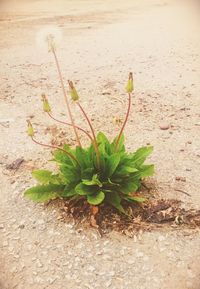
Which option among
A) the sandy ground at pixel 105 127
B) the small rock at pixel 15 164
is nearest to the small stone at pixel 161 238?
the sandy ground at pixel 105 127

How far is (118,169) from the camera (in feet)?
10.1

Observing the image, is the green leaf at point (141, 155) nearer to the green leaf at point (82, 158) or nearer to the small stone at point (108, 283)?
the green leaf at point (82, 158)

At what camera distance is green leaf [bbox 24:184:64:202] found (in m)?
3.11

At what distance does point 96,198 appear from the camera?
290cm

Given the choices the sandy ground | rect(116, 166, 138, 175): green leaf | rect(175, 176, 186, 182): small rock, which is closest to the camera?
the sandy ground

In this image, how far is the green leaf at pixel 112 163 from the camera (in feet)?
9.73

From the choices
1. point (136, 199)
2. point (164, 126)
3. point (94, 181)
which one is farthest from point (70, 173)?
point (164, 126)

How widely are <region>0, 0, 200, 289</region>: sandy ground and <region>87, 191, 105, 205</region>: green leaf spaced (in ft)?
0.94

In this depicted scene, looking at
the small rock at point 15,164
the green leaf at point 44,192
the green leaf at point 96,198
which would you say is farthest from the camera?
the small rock at point 15,164

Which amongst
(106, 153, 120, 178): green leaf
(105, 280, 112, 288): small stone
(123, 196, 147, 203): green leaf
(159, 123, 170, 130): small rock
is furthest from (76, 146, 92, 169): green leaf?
(159, 123, 170, 130): small rock

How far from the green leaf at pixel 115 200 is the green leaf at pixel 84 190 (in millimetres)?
130

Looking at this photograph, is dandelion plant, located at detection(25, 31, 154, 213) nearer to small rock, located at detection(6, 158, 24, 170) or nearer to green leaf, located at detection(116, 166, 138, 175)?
green leaf, located at detection(116, 166, 138, 175)

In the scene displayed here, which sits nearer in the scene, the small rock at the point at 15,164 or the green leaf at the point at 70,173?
the green leaf at the point at 70,173

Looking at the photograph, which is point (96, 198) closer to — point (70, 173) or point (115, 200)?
point (115, 200)
